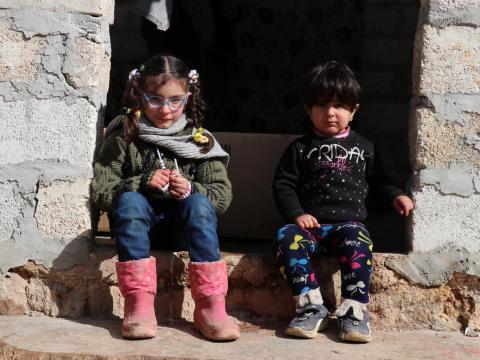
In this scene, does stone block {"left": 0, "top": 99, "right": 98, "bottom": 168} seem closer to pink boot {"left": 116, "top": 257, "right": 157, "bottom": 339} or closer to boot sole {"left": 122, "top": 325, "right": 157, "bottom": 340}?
pink boot {"left": 116, "top": 257, "right": 157, "bottom": 339}

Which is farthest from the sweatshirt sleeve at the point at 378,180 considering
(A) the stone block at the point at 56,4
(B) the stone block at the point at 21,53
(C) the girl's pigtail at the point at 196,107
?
(B) the stone block at the point at 21,53

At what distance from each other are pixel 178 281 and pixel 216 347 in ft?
1.39

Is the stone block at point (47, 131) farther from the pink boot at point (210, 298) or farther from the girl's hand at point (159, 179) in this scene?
the pink boot at point (210, 298)

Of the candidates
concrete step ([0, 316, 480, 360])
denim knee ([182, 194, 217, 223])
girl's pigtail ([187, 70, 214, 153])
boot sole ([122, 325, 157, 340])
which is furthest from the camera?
girl's pigtail ([187, 70, 214, 153])

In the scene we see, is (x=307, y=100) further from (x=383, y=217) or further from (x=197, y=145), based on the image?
(x=383, y=217)

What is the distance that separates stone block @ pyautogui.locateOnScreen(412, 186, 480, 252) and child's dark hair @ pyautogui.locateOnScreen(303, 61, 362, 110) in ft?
1.59

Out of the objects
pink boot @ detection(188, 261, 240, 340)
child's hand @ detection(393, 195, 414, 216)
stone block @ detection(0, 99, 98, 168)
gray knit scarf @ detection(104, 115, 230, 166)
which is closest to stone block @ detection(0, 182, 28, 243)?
stone block @ detection(0, 99, 98, 168)

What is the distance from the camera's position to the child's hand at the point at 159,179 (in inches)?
113

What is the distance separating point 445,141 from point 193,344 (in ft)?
4.14

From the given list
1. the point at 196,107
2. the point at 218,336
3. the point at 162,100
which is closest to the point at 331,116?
the point at 196,107

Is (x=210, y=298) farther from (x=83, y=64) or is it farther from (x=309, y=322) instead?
(x=83, y=64)

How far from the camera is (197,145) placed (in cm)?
305

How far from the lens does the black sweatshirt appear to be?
121 inches

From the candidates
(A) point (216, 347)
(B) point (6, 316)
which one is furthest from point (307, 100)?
(B) point (6, 316)
